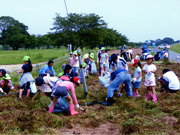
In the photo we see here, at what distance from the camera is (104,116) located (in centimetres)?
494

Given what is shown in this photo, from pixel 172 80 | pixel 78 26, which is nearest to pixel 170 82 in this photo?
pixel 172 80

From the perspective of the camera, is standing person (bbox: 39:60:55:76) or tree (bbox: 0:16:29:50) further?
tree (bbox: 0:16:29:50)

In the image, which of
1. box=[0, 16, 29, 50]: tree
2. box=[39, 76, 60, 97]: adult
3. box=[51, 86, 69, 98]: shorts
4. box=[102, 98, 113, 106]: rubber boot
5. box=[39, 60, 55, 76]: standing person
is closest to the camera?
box=[51, 86, 69, 98]: shorts

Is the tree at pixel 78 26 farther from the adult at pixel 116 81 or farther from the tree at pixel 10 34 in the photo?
the tree at pixel 10 34

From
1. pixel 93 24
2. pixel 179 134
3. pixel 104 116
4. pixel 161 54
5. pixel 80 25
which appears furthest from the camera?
pixel 93 24

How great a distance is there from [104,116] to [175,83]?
314cm

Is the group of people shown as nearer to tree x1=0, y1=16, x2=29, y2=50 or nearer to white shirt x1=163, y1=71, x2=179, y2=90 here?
white shirt x1=163, y1=71, x2=179, y2=90

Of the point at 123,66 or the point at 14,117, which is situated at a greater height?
the point at 123,66

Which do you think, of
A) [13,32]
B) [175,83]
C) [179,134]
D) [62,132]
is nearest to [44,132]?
[62,132]

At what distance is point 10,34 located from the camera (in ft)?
249

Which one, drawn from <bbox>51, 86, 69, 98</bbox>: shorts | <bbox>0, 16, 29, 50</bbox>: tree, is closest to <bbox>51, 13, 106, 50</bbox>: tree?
<bbox>51, 86, 69, 98</bbox>: shorts

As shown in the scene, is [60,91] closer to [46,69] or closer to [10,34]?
[46,69]

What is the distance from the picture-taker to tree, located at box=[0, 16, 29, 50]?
73.6m

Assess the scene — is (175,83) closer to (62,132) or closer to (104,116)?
(104,116)
